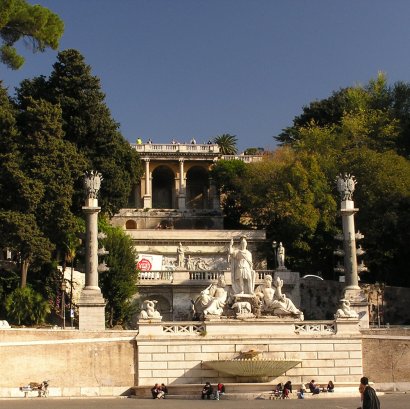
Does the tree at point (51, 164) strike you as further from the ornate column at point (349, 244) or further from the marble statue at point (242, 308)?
the ornate column at point (349, 244)

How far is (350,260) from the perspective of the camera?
119 feet

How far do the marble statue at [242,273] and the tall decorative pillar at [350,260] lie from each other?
14.2ft

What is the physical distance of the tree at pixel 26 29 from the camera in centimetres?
3978

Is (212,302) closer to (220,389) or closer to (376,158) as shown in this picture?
(220,389)

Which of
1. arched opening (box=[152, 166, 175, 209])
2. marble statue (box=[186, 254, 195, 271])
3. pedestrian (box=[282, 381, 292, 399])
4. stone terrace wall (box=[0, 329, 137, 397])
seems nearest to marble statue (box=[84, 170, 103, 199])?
stone terrace wall (box=[0, 329, 137, 397])

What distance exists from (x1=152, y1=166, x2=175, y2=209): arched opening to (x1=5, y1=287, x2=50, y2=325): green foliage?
110 ft

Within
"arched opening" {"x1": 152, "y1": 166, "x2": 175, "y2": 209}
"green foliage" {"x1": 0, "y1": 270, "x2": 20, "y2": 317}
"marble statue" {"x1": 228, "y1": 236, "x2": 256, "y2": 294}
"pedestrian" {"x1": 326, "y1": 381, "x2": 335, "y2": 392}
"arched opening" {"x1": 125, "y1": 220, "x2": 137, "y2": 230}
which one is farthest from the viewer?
"arched opening" {"x1": 152, "y1": 166, "x2": 175, "y2": 209}

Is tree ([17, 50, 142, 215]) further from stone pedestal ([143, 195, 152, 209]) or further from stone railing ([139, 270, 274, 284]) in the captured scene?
stone pedestal ([143, 195, 152, 209])

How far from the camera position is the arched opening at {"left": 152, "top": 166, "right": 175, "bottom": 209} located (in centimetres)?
6800

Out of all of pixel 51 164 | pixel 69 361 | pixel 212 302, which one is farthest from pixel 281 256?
pixel 69 361

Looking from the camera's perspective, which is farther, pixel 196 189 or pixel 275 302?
pixel 196 189

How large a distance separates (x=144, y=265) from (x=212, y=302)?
1202 cm

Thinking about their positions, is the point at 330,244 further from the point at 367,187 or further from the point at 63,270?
the point at 63,270

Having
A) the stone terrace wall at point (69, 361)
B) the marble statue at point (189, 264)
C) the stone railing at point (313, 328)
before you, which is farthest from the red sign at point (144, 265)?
the stone railing at point (313, 328)
